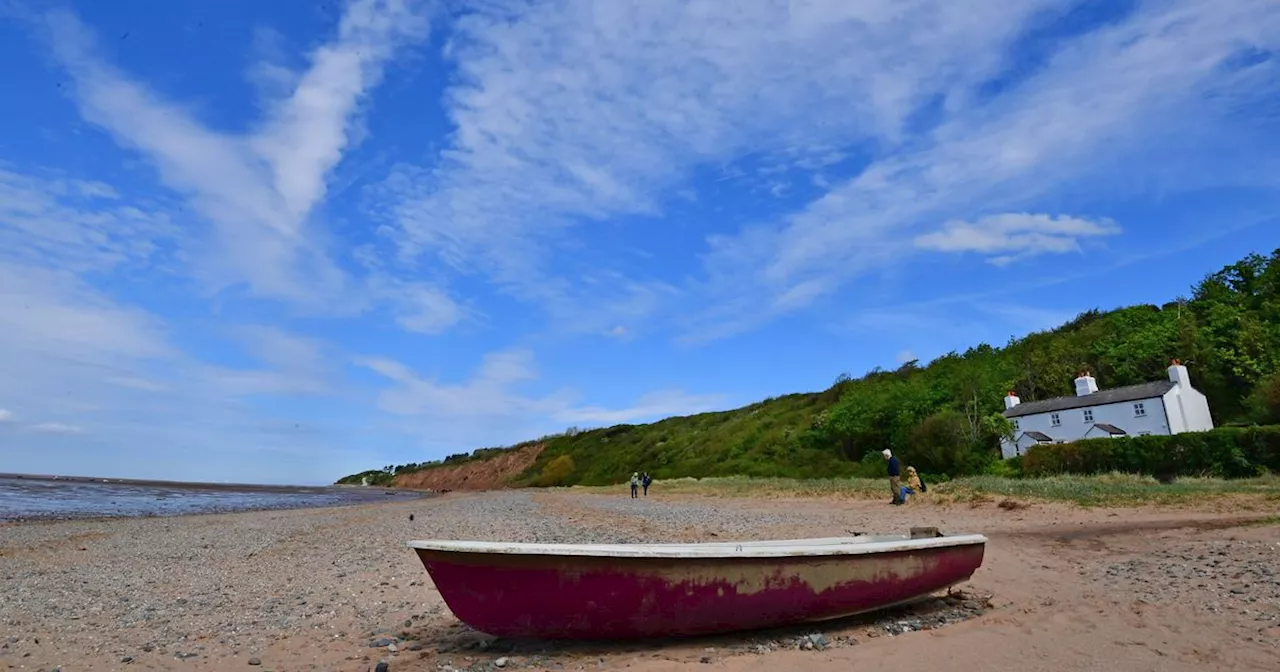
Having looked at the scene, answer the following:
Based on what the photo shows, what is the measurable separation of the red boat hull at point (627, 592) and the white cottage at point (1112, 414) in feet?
108

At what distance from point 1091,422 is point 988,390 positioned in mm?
7614

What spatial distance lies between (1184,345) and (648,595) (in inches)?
1969

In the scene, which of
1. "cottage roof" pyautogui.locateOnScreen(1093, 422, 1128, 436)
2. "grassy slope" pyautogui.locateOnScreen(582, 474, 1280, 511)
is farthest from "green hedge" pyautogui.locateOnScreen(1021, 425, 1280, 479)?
"cottage roof" pyautogui.locateOnScreen(1093, 422, 1128, 436)

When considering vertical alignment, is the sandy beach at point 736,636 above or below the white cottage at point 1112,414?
below

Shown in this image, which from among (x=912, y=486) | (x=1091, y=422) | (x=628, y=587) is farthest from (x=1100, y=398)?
(x=628, y=587)

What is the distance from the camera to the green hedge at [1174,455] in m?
23.7

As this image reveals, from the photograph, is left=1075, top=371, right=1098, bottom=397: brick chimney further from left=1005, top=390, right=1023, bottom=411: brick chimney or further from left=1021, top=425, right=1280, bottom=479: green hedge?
left=1021, top=425, right=1280, bottom=479: green hedge

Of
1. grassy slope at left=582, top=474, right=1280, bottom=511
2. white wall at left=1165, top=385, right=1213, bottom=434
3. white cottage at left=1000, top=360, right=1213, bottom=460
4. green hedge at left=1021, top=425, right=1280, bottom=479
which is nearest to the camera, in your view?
grassy slope at left=582, top=474, right=1280, bottom=511

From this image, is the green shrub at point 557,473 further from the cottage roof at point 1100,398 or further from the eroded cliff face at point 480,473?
the cottage roof at point 1100,398

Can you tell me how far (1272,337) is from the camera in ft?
128

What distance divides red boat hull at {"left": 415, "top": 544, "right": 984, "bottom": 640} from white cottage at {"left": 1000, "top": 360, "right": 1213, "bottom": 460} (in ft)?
108

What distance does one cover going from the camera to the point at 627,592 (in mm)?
6285

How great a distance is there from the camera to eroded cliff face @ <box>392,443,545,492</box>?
90062 mm

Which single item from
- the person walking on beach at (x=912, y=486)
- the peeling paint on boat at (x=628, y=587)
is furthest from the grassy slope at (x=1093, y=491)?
the peeling paint on boat at (x=628, y=587)
